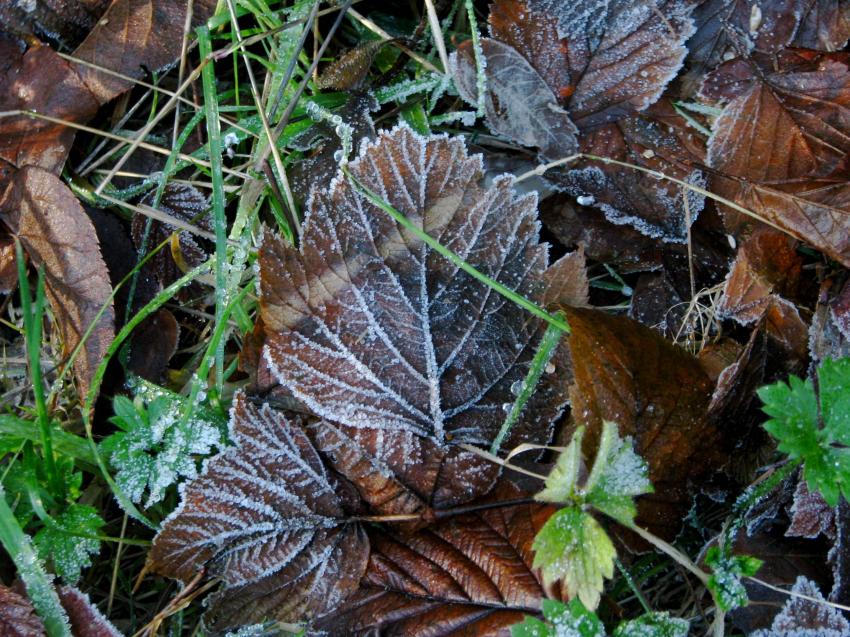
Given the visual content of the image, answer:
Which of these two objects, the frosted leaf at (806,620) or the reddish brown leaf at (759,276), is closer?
the frosted leaf at (806,620)

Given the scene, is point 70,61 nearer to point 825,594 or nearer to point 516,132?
point 516,132

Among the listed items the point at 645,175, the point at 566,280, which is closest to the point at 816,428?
the point at 566,280

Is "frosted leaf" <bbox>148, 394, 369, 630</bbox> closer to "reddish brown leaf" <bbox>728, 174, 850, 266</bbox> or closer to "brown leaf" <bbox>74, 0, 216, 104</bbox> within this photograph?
"brown leaf" <bbox>74, 0, 216, 104</bbox>

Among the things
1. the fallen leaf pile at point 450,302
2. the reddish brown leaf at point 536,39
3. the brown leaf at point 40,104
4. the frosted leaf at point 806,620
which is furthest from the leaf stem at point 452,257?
the brown leaf at point 40,104

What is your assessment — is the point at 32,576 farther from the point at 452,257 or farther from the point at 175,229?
the point at 452,257

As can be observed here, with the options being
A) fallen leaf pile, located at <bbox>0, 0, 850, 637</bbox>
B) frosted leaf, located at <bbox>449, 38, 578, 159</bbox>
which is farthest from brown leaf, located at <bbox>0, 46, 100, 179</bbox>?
frosted leaf, located at <bbox>449, 38, 578, 159</bbox>

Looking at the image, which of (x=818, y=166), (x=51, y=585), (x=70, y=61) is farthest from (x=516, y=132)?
(x=51, y=585)

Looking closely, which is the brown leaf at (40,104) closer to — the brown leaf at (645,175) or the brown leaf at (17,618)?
the brown leaf at (17,618)
